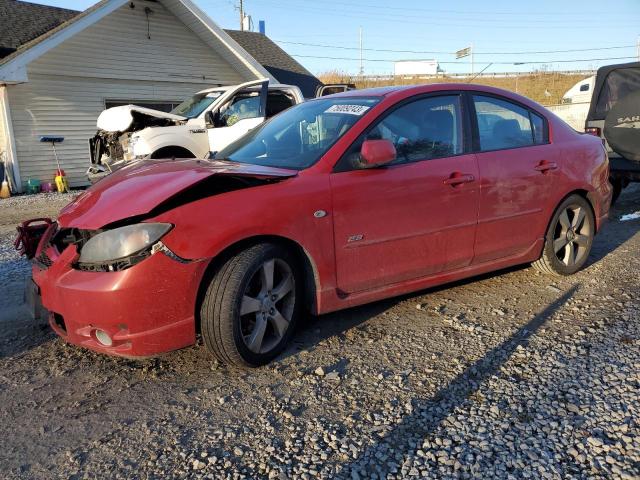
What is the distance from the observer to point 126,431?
2.63 metres

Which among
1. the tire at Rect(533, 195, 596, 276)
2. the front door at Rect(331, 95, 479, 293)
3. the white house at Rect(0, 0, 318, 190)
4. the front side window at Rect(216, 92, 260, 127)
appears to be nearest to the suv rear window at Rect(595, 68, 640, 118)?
the tire at Rect(533, 195, 596, 276)

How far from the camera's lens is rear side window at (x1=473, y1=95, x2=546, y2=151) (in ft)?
14.0

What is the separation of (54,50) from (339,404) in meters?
13.1

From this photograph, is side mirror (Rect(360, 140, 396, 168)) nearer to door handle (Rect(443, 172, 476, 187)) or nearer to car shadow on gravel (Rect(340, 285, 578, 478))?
door handle (Rect(443, 172, 476, 187))

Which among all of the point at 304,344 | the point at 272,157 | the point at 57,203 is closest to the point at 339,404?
the point at 304,344

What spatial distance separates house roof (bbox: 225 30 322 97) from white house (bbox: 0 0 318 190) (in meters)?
2.50

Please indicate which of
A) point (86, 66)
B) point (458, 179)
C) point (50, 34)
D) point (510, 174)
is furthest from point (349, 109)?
point (86, 66)

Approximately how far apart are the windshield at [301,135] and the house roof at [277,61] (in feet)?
47.7

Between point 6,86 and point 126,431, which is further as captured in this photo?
point 6,86

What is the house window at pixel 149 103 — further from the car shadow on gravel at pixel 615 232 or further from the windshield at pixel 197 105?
the car shadow on gravel at pixel 615 232

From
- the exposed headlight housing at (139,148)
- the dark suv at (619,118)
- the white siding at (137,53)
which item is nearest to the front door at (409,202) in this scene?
the dark suv at (619,118)

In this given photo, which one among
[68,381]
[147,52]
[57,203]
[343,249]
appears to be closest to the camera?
[68,381]

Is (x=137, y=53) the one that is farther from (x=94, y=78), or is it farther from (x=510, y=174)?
(x=510, y=174)

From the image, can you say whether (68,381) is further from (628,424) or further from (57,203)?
(57,203)
